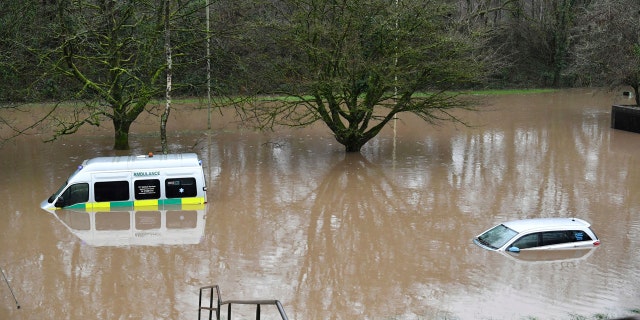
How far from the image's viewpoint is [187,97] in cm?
4956

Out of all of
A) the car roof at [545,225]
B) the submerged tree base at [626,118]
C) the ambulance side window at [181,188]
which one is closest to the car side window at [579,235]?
the car roof at [545,225]

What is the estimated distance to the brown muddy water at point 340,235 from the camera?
14234 millimetres

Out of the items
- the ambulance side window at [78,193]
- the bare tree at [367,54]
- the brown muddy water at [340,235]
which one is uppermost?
the bare tree at [367,54]

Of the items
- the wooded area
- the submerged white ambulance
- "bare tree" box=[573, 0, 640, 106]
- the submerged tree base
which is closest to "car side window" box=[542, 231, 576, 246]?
the submerged white ambulance

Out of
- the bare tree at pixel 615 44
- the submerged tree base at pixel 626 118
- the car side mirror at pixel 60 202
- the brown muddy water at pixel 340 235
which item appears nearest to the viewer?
the brown muddy water at pixel 340 235

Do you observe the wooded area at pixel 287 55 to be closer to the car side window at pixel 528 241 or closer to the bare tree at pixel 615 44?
the bare tree at pixel 615 44

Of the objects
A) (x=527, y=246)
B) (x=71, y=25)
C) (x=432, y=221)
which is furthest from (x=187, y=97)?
(x=527, y=246)

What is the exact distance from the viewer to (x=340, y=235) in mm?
18891

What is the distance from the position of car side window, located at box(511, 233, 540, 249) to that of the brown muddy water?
1.15 ft

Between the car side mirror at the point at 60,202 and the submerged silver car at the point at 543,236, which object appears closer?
the submerged silver car at the point at 543,236

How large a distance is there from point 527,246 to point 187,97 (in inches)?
1426

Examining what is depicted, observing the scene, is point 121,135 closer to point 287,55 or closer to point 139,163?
point 287,55

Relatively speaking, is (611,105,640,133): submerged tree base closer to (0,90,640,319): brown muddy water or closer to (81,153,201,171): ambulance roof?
(0,90,640,319): brown muddy water

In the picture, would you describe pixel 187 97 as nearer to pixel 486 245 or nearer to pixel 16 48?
pixel 16 48
